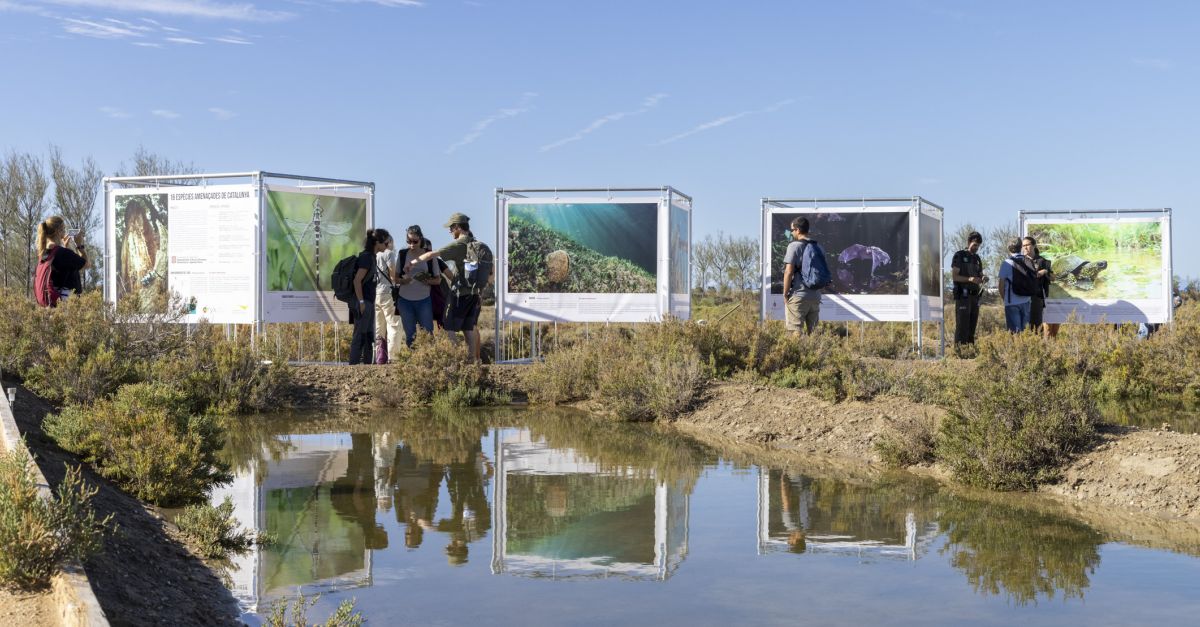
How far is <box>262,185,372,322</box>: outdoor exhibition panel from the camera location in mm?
16953

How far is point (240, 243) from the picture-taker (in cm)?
1694

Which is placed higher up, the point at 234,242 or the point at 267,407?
the point at 234,242

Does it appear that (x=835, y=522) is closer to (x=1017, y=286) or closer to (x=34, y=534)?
(x=34, y=534)

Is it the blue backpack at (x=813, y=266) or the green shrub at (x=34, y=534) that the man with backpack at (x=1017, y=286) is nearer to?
the blue backpack at (x=813, y=266)

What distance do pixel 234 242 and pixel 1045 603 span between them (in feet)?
44.9

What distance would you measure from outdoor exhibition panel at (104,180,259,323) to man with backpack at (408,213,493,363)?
2.91 metres

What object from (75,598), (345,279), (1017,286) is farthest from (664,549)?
(1017,286)

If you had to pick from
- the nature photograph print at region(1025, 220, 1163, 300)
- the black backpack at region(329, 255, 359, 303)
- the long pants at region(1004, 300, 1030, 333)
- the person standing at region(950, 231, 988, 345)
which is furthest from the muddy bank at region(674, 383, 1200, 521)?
the nature photograph print at region(1025, 220, 1163, 300)

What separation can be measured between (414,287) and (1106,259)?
1292 cm

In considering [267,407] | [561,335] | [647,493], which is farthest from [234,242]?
[647,493]

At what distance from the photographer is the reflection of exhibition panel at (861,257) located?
63.7 ft

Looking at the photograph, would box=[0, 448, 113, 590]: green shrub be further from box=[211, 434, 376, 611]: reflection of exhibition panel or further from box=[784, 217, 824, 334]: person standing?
box=[784, 217, 824, 334]: person standing

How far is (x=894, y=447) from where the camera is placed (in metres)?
9.77

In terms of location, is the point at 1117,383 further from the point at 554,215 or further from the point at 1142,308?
the point at 554,215
